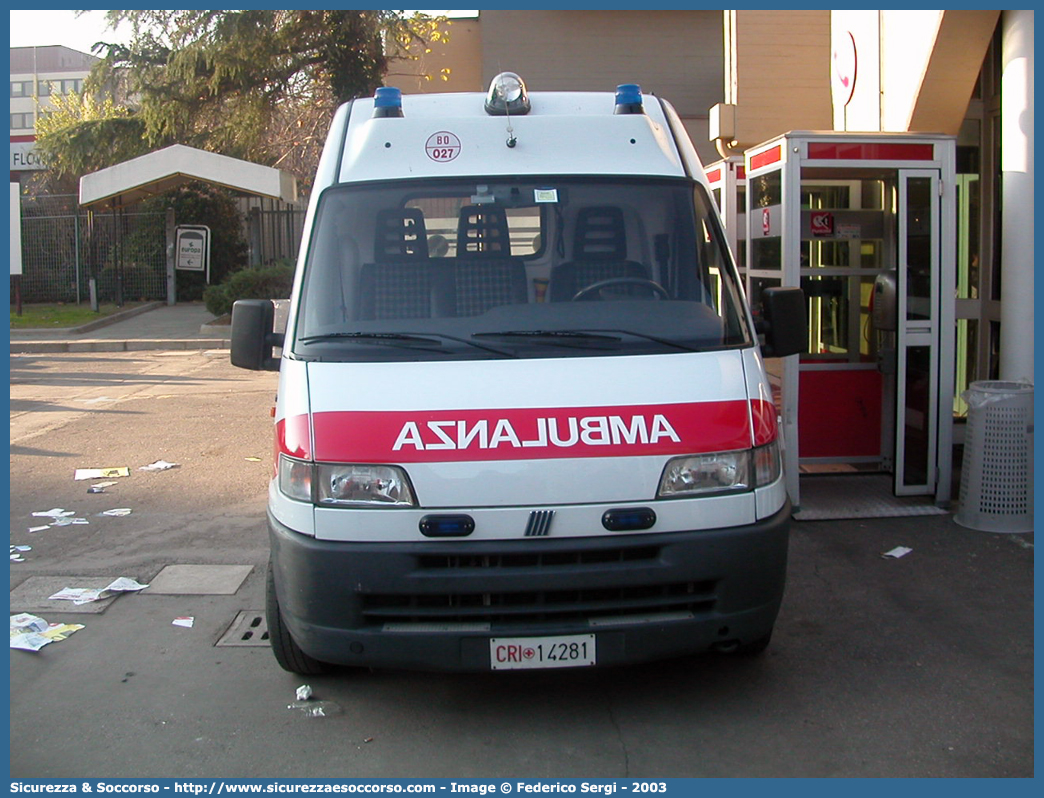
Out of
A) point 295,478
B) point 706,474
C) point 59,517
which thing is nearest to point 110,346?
point 59,517

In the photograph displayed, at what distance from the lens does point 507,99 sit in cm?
518

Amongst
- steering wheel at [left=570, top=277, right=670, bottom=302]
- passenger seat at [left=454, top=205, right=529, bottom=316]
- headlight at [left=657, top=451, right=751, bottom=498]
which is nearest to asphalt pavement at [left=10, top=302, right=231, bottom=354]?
passenger seat at [left=454, top=205, right=529, bottom=316]

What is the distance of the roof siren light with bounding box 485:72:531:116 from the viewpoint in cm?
518

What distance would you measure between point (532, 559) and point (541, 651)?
35 cm

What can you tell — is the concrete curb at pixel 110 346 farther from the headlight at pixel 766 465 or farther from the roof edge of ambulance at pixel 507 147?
the headlight at pixel 766 465

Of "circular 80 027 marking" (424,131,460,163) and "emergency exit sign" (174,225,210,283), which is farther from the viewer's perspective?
"emergency exit sign" (174,225,210,283)

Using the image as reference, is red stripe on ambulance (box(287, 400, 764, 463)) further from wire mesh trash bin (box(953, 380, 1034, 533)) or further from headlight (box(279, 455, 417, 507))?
wire mesh trash bin (box(953, 380, 1034, 533))

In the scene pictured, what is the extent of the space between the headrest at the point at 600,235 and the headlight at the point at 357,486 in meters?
1.38

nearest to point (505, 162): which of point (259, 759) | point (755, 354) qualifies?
point (755, 354)

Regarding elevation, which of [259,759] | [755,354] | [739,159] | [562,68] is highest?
[562,68]

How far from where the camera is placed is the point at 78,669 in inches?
192

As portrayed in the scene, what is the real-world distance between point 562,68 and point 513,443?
66.1 ft

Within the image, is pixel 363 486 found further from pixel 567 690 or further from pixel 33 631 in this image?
pixel 33 631

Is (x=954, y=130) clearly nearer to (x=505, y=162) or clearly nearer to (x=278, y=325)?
(x=505, y=162)
